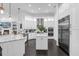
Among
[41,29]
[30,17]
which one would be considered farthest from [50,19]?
[41,29]

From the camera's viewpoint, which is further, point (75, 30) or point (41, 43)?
point (41, 43)

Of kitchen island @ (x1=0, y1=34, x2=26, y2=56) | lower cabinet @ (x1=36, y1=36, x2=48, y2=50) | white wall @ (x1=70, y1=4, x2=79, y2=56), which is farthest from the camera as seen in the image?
lower cabinet @ (x1=36, y1=36, x2=48, y2=50)

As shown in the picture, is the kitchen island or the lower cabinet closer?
the kitchen island

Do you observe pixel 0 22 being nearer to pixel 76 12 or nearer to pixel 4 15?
pixel 4 15

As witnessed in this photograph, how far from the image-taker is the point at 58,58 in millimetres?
1600

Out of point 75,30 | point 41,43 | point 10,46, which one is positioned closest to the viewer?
point 10,46

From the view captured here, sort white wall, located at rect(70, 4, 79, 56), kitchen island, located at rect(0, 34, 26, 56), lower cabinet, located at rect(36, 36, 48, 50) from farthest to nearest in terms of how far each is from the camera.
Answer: lower cabinet, located at rect(36, 36, 48, 50), white wall, located at rect(70, 4, 79, 56), kitchen island, located at rect(0, 34, 26, 56)

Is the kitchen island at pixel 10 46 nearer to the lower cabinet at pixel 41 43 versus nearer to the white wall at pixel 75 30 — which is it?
the lower cabinet at pixel 41 43

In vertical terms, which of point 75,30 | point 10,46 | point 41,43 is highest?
point 75,30

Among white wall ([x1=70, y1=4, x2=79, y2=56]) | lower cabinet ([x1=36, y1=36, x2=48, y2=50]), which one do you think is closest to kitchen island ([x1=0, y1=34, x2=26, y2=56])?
lower cabinet ([x1=36, y1=36, x2=48, y2=50])

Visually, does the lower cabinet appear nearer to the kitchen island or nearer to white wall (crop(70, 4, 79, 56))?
the kitchen island

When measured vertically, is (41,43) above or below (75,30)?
below

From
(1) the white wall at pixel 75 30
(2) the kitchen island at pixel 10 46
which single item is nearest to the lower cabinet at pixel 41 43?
(2) the kitchen island at pixel 10 46

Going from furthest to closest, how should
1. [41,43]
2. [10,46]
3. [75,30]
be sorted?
[41,43] → [75,30] → [10,46]
